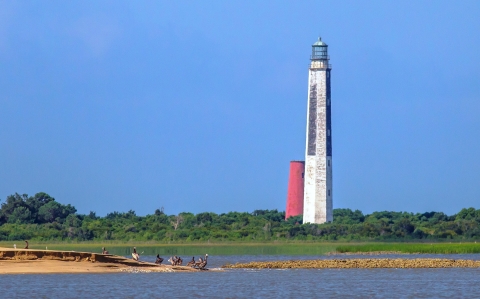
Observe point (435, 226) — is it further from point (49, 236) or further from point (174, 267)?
point (174, 267)

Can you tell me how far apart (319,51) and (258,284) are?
106 feet

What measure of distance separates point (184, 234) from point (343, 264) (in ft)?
81.5

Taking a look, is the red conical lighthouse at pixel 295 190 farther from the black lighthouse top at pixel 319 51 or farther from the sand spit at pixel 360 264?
the sand spit at pixel 360 264

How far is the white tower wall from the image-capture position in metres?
62.4

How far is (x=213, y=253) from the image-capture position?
176ft

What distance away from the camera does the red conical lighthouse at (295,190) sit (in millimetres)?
65688

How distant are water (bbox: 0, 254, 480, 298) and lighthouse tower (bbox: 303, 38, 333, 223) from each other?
23202 mm

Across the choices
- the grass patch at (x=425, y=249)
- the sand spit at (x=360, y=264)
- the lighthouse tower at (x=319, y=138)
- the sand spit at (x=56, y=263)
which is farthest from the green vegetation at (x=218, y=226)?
the sand spit at (x=56, y=263)

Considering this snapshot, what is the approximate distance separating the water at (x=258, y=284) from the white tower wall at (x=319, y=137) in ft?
76.1

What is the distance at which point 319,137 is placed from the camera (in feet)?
205

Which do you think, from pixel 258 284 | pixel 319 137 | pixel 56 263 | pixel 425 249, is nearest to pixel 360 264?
pixel 258 284

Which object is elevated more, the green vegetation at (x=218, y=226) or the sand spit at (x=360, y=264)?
the green vegetation at (x=218, y=226)

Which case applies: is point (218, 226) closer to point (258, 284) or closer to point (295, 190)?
point (295, 190)

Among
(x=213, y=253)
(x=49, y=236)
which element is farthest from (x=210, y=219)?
(x=213, y=253)
